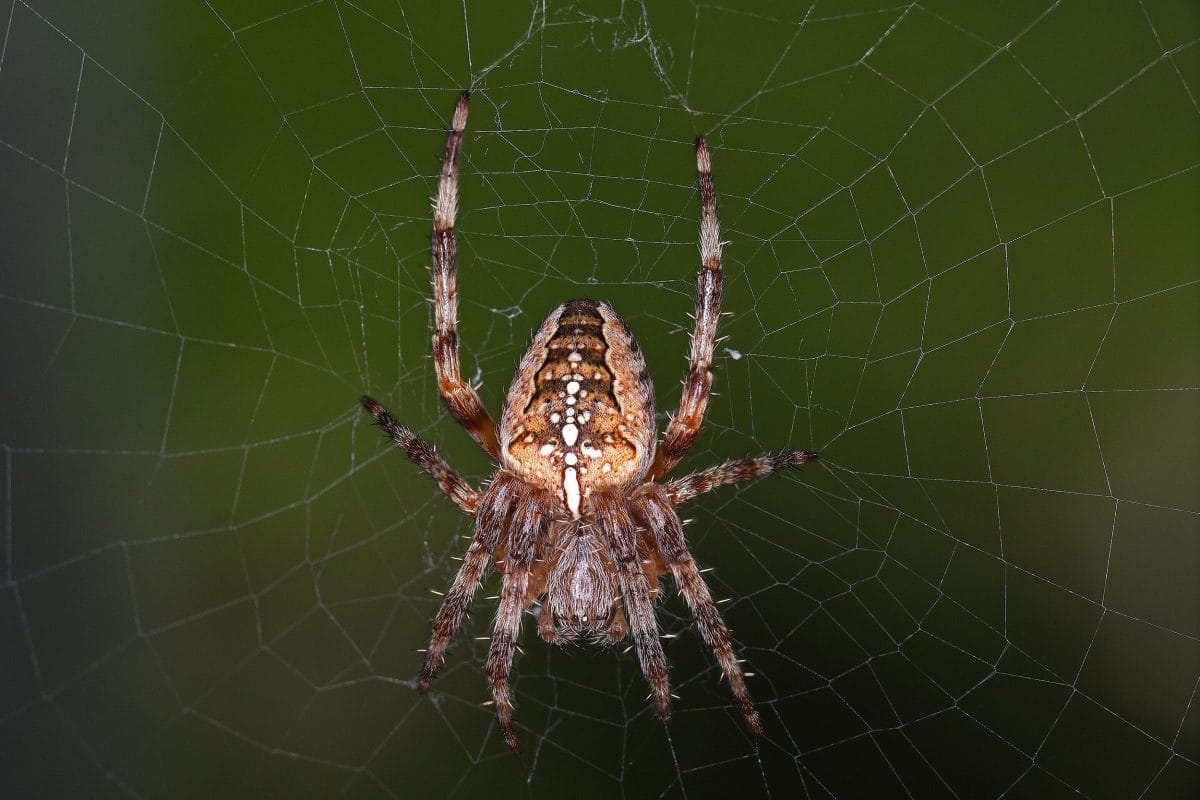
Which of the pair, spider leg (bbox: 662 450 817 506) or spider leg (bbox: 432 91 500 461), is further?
spider leg (bbox: 432 91 500 461)

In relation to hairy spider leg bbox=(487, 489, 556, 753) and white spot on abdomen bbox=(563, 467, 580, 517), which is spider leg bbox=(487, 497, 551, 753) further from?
white spot on abdomen bbox=(563, 467, 580, 517)

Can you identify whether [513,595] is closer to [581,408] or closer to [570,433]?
[570,433]

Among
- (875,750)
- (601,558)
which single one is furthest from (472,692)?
(875,750)

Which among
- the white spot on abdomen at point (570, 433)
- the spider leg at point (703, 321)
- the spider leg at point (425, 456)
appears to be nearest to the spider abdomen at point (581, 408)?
the white spot on abdomen at point (570, 433)

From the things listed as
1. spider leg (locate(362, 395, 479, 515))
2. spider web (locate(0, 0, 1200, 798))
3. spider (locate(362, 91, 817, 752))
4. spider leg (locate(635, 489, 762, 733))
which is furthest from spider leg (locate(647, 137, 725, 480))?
spider leg (locate(362, 395, 479, 515))

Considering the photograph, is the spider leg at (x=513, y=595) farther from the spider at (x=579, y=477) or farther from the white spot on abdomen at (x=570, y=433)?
the white spot on abdomen at (x=570, y=433)
